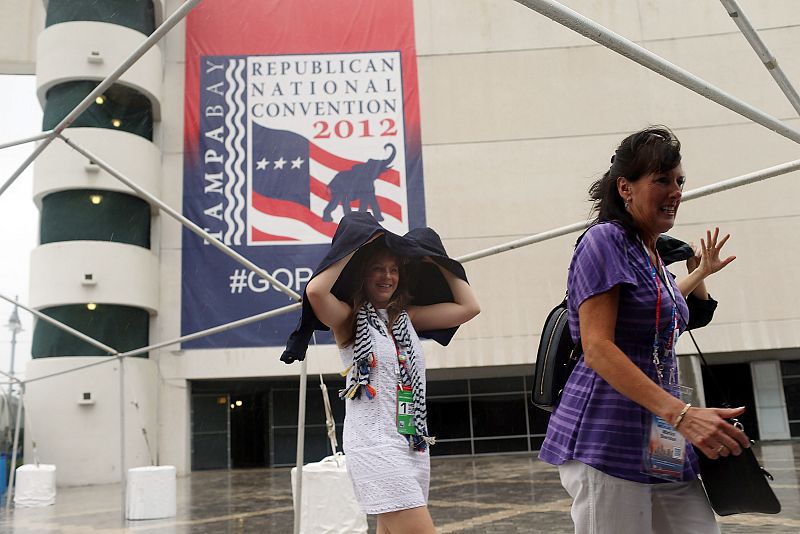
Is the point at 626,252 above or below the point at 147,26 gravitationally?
below

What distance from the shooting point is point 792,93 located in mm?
3811

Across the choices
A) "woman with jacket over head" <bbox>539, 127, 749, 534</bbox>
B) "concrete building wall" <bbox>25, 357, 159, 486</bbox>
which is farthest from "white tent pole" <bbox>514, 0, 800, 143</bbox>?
"concrete building wall" <bbox>25, 357, 159, 486</bbox>

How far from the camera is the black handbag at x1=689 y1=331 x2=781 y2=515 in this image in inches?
83.7

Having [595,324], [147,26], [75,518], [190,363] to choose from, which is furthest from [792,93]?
[147,26]

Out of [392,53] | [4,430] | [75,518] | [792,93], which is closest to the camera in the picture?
[792,93]

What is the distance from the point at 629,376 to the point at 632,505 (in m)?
0.39

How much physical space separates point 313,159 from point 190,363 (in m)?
6.90

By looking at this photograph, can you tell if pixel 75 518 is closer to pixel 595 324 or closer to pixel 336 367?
pixel 336 367

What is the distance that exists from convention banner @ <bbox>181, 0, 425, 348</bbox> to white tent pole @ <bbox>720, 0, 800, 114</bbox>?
768 inches

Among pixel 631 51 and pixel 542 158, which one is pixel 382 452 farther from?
pixel 542 158

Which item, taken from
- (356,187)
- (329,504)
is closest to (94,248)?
(356,187)

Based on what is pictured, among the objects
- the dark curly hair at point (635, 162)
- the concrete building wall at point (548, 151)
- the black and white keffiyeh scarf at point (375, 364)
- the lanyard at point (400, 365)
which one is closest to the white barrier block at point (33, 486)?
the concrete building wall at point (548, 151)

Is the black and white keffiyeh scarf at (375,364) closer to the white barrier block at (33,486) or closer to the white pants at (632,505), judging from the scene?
the white pants at (632,505)

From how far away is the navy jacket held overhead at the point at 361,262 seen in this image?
304 centimetres
